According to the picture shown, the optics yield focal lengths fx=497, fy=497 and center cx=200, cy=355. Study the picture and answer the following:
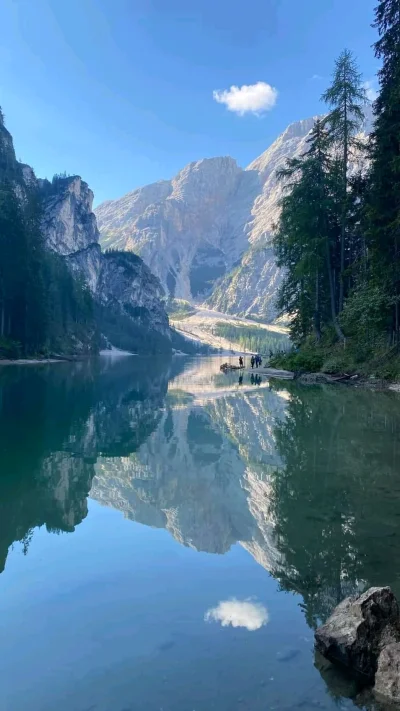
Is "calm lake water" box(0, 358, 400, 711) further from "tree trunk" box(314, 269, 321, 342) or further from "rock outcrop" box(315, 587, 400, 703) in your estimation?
"tree trunk" box(314, 269, 321, 342)

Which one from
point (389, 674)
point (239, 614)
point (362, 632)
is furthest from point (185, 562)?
point (389, 674)

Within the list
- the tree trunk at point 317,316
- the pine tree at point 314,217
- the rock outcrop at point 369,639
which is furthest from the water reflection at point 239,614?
the tree trunk at point 317,316

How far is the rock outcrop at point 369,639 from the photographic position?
3953 mm

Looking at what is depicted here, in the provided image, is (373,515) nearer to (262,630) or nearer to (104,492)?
(262,630)

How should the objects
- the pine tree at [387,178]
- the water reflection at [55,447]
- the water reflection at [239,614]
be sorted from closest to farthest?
1. the water reflection at [239,614]
2. the water reflection at [55,447]
3. the pine tree at [387,178]

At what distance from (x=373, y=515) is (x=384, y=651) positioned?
14.0 feet

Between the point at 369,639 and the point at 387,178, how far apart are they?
29.4m

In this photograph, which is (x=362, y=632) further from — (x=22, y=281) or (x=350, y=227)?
(x=22, y=281)

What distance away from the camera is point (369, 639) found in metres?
4.25

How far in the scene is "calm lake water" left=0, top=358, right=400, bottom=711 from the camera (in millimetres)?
4117

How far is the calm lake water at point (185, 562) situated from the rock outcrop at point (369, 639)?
18 cm

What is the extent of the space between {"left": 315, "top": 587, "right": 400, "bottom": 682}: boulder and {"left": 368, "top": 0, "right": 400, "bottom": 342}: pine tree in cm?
2614

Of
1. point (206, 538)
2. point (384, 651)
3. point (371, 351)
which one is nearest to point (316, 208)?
point (371, 351)

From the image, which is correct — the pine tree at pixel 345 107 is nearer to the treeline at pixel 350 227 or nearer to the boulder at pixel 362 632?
the treeline at pixel 350 227
